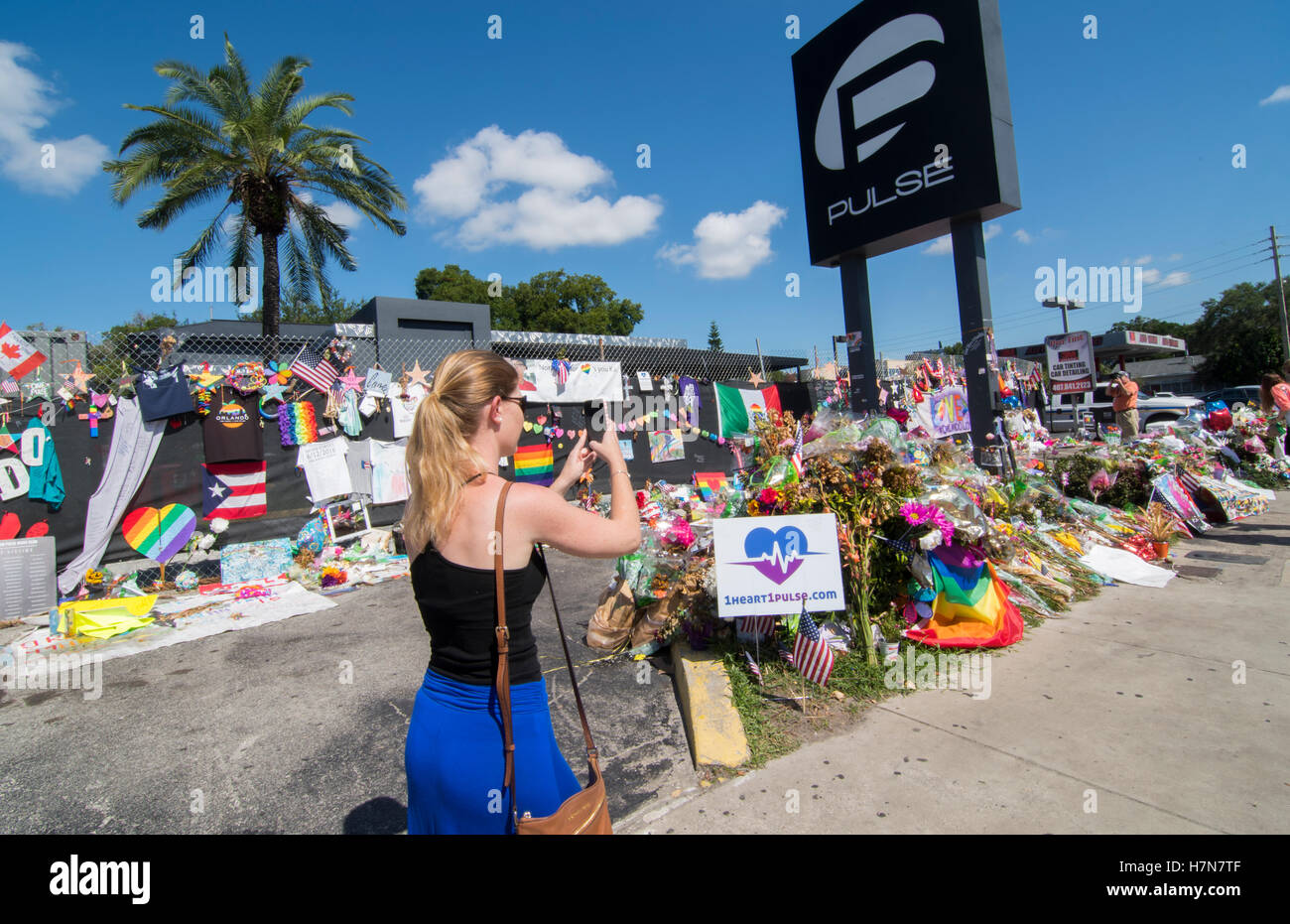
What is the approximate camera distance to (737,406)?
12.0m

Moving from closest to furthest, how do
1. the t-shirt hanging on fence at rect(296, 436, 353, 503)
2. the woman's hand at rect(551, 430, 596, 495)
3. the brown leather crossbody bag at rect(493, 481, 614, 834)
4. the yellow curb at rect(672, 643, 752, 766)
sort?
the brown leather crossbody bag at rect(493, 481, 614, 834)
the woman's hand at rect(551, 430, 596, 495)
the yellow curb at rect(672, 643, 752, 766)
the t-shirt hanging on fence at rect(296, 436, 353, 503)

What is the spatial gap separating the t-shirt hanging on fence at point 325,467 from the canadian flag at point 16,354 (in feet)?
8.44

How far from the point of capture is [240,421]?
7316mm

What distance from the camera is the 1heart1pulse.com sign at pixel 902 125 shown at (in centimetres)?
827

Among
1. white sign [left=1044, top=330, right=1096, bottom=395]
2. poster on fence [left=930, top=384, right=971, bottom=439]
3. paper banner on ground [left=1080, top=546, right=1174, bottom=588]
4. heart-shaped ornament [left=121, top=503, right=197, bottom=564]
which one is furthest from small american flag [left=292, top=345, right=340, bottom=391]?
white sign [left=1044, top=330, right=1096, bottom=395]

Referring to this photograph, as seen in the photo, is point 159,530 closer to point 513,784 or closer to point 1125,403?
point 513,784

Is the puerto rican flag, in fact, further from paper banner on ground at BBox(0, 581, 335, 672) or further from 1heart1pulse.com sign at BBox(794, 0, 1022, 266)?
1heart1pulse.com sign at BBox(794, 0, 1022, 266)

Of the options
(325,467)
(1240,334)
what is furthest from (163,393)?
(1240,334)

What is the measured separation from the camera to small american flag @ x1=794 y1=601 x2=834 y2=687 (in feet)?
11.8

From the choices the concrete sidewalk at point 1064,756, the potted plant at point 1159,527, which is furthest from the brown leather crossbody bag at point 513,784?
the potted plant at point 1159,527

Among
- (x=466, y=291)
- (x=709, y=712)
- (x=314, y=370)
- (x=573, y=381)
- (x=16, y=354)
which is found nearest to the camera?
(x=709, y=712)

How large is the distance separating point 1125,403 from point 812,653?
909 cm

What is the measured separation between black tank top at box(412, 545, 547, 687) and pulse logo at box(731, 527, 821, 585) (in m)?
2.21

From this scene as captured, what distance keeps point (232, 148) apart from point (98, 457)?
8.68 meters
